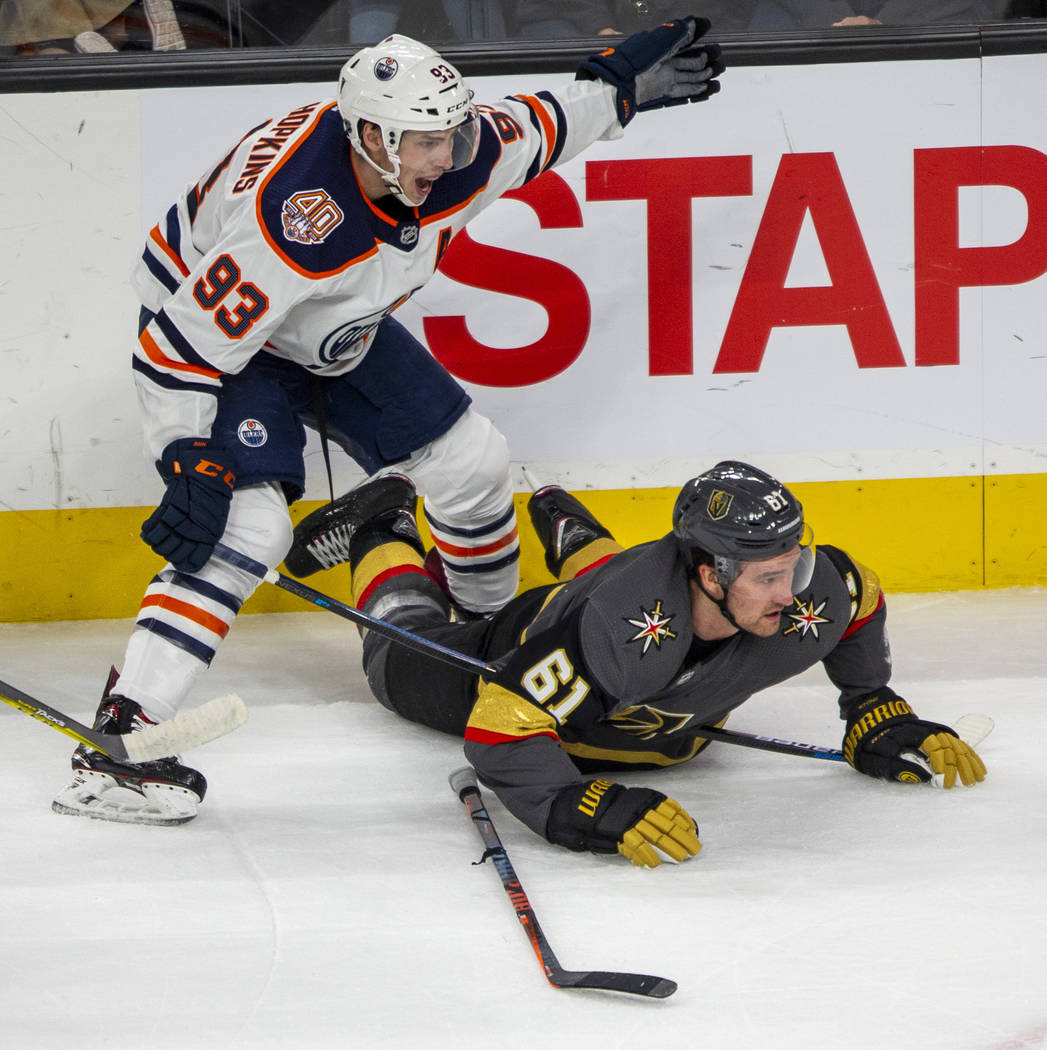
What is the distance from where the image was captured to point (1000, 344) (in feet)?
12.4

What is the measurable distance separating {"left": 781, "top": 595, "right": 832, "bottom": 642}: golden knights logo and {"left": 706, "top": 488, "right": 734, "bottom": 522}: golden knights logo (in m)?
0.27

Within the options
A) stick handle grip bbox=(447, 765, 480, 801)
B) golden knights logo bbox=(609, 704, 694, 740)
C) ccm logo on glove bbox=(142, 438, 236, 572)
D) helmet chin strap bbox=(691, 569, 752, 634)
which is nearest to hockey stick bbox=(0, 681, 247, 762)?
ccm logo on glove bbox=(142, 438, 236, 572)

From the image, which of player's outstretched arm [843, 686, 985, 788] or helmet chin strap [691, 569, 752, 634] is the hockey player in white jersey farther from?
player's outstretched arm [843, 686, 985, 788]

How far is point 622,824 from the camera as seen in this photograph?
86.8 inches

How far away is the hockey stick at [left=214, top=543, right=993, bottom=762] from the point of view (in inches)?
103

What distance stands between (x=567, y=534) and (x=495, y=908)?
1297mm

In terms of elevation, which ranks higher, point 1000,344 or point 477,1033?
point 1000,344

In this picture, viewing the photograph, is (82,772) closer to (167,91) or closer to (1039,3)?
(167,91)

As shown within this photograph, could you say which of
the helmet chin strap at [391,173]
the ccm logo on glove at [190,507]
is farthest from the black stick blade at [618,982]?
the helmet chin strap at [391,173]

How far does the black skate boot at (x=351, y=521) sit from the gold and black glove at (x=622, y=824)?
1.09 meters

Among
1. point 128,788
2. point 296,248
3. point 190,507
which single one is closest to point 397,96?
point 296,248

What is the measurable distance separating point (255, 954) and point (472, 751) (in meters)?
0.51

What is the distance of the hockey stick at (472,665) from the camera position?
8.59 ft

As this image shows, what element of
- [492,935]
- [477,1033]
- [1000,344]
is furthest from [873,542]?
[477,1033]
